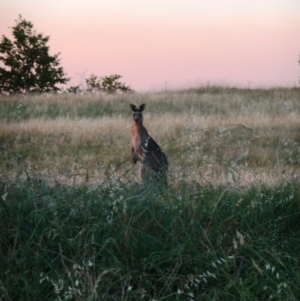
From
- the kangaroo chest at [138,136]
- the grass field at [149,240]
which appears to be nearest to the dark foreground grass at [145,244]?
the grass field at [149,240]

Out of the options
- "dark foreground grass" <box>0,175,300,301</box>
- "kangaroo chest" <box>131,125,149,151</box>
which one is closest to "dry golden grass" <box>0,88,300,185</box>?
"kangaroo chest" <box>131,125,149,151</box>

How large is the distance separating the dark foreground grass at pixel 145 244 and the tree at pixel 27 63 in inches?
A: 1300

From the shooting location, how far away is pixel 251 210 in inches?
222

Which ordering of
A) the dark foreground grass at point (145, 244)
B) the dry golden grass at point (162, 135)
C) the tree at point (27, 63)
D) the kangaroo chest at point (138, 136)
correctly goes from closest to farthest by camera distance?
the dark foreground grass at point (145, 244), the dry golden grass at point (162, 135), the kangaroo chest at point (138, 136), the tree at point (27, 63)

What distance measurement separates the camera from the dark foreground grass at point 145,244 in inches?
184

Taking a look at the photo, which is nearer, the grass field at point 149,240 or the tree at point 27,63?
the grass field at point 149,240

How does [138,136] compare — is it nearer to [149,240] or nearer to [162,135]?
[162,135]

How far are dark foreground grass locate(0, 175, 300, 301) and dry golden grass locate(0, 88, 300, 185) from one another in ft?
2.04

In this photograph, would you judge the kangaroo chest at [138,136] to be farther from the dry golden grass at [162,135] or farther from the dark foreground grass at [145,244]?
the dark foreground grass at [145,244]

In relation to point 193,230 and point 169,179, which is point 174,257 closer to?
point 193,230

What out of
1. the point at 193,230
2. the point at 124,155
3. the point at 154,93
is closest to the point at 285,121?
the point at 124,155

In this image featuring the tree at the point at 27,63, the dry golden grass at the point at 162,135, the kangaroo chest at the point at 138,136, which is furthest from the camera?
the tree at the point at 27,63

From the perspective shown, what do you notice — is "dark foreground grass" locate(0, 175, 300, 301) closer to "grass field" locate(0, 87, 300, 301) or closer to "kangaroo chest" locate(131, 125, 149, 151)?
"grass field" locate(0, 87, 300, 301)

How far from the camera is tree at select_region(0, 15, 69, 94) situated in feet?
128
